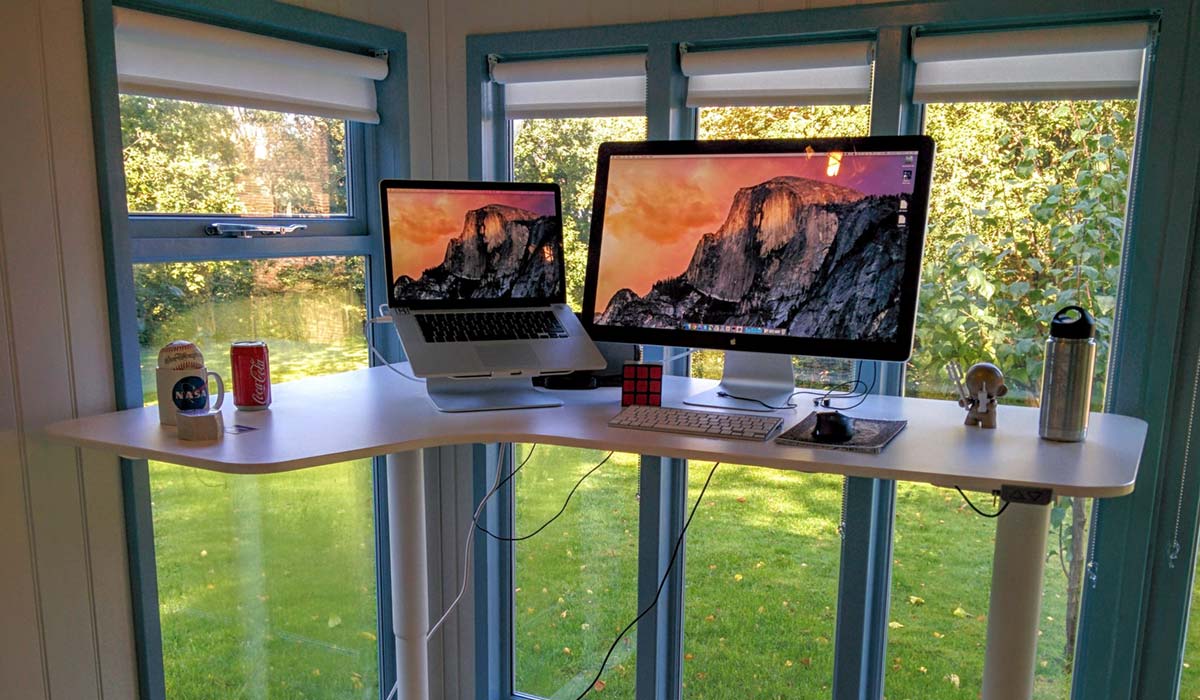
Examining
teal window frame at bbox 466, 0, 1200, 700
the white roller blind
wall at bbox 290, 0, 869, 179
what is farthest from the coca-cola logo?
teal window frame at bbox 466, 0, 1200, 700

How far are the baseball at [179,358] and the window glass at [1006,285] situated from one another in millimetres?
1575

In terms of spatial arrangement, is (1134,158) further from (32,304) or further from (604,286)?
(32,304)

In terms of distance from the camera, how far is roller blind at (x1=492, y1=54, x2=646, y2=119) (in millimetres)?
2340

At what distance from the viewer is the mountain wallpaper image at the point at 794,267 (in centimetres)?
186

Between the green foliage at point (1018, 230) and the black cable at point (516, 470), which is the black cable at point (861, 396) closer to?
the green foliage at point (1018, 230)

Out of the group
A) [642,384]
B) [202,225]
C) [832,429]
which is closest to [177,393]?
[202,225]

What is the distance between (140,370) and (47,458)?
259 mm

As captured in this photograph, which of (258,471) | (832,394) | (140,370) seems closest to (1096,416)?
(832,394)

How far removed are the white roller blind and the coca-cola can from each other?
58 centimetres

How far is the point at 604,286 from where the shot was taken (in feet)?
6.97

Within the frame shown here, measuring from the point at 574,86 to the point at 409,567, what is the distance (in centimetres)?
129

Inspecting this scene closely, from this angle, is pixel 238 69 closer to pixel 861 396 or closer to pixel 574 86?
pixel 574 86

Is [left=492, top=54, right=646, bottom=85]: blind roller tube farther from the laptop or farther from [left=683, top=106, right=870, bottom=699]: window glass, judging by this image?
the laptop

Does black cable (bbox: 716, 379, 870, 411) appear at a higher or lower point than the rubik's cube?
lower
